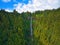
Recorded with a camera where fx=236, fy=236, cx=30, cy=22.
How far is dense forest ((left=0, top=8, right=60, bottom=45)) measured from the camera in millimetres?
42562

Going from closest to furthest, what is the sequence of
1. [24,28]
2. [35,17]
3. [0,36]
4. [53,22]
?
[0,36] → [53,22] → [24,28] → [35,17]

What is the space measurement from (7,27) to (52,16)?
9.57 m

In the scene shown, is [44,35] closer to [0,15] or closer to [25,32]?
[25,32]

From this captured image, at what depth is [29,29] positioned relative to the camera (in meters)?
49.8

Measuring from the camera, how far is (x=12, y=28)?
4744 cm

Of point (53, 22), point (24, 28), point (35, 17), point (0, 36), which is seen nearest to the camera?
point (0, 36)

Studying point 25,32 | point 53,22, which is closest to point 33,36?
point 25,32

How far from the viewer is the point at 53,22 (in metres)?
45.6

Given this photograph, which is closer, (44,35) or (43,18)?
(44,35)

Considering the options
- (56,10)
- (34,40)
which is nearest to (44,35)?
(34,40)

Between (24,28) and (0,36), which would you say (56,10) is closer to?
(24,28)

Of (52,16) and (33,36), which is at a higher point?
(52,16)

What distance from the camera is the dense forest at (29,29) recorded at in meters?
42.6

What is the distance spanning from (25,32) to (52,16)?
6437 millimetres
